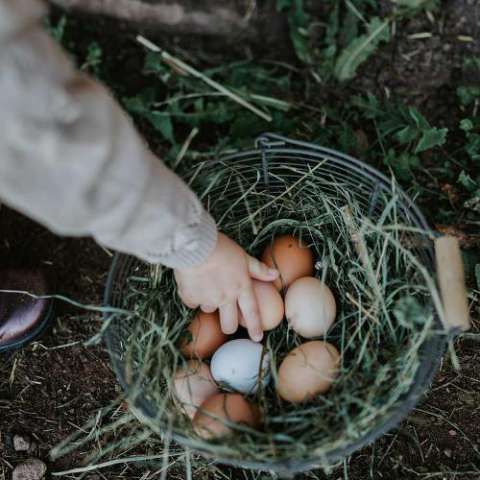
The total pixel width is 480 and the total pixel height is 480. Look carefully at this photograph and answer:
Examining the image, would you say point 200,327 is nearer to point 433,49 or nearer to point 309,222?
point 309,222

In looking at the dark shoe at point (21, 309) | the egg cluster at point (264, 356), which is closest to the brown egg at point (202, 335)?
the egg cluster at point (264, 356)

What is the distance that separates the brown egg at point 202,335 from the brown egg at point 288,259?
5.4 inches

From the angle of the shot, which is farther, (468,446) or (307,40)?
(307,40)

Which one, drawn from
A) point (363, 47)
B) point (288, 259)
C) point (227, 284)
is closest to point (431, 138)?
point (363, 47)

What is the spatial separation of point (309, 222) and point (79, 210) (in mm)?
575

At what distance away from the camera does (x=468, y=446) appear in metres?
1.45

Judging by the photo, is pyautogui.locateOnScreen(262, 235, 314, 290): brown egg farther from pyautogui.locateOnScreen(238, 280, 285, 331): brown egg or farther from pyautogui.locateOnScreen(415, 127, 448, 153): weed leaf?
pyautogui.locateOnScreen(415, 127, 448, 153): weed leaf

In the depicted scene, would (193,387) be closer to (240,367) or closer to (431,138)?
(240,367)

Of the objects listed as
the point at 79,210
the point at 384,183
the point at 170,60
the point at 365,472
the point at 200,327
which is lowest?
the point at 365,472

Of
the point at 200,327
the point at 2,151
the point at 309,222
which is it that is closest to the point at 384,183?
the point at 309,222

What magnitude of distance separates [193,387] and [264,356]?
5.4 inches

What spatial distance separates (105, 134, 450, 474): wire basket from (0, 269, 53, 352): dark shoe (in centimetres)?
29

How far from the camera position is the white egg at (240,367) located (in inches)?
50.3

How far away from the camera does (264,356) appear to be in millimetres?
1306
